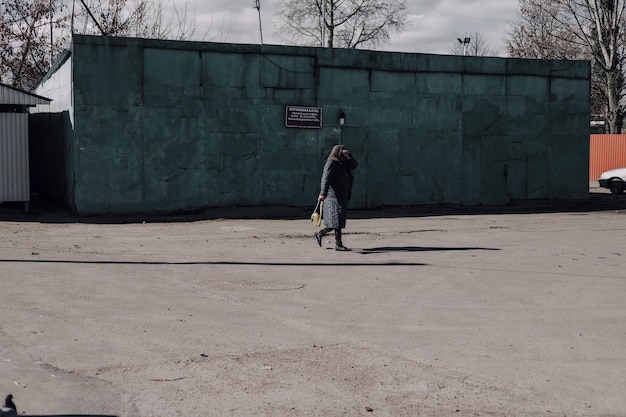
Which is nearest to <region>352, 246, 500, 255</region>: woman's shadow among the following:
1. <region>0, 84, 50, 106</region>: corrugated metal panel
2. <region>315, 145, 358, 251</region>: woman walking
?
<region>315, 145, 358, 251</region>: woman walking

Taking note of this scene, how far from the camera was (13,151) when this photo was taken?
19.5m

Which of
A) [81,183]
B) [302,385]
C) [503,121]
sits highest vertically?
[503,121]

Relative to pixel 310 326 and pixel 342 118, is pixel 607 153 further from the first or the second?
pixel 310 326

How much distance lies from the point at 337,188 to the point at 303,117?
7637 mm

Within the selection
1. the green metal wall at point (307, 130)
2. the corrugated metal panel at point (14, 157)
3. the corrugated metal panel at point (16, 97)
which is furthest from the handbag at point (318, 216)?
the corrugated metal panel at point (16, 97)

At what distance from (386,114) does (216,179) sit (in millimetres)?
4862

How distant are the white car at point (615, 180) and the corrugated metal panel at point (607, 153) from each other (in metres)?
9.69

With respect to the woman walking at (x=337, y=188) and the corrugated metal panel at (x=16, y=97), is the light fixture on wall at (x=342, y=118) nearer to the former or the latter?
the corrugated metal panel at (x=16, y=97)

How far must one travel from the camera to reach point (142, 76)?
19.9m

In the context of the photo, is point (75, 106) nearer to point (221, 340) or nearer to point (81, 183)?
point (81, 183)

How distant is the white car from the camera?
31.1 m

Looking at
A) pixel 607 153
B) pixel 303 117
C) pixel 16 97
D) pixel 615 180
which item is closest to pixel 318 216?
pixel 303 117

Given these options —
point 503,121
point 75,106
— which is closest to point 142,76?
point 75,106

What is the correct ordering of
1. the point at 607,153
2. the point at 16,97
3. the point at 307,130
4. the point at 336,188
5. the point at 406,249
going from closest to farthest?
the point at 336,188 < the point at 406,249 < the point at 16,97 < the point at 307,130 < the point at 607,153
